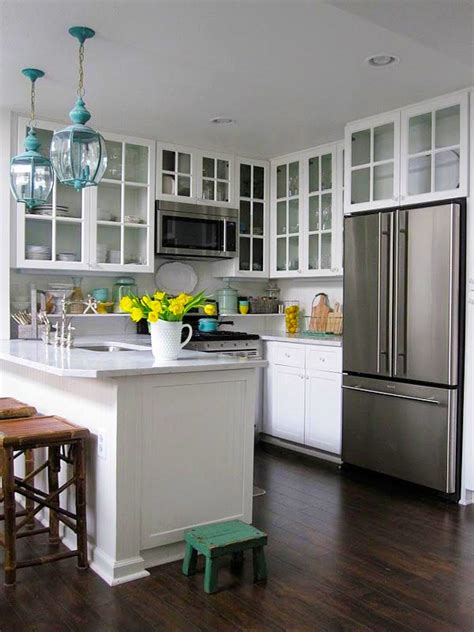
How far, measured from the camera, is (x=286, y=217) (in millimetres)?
5691

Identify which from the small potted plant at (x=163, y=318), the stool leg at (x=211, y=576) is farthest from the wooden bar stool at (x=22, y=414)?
the stool leg at (x=211, y=576)

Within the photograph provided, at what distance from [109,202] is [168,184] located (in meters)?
0.54

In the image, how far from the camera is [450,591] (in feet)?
8.70

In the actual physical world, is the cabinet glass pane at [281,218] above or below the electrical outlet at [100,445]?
above

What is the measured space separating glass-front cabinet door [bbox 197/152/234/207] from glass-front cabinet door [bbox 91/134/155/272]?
49 centimetres

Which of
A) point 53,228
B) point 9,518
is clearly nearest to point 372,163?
point 53,228

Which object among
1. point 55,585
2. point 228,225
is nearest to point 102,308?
point 228,225

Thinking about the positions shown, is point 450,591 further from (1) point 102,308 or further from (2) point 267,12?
(1) point 102,308

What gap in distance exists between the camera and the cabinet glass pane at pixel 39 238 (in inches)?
180

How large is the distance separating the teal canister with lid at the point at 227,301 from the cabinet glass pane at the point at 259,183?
92cm

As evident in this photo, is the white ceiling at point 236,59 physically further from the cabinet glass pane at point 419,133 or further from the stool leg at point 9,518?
the stool leg at point 9,518

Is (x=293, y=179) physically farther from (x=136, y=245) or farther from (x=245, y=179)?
(x=136, y=245)

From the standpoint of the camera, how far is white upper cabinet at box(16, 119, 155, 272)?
15.1ft

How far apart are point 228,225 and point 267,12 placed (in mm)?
2756
